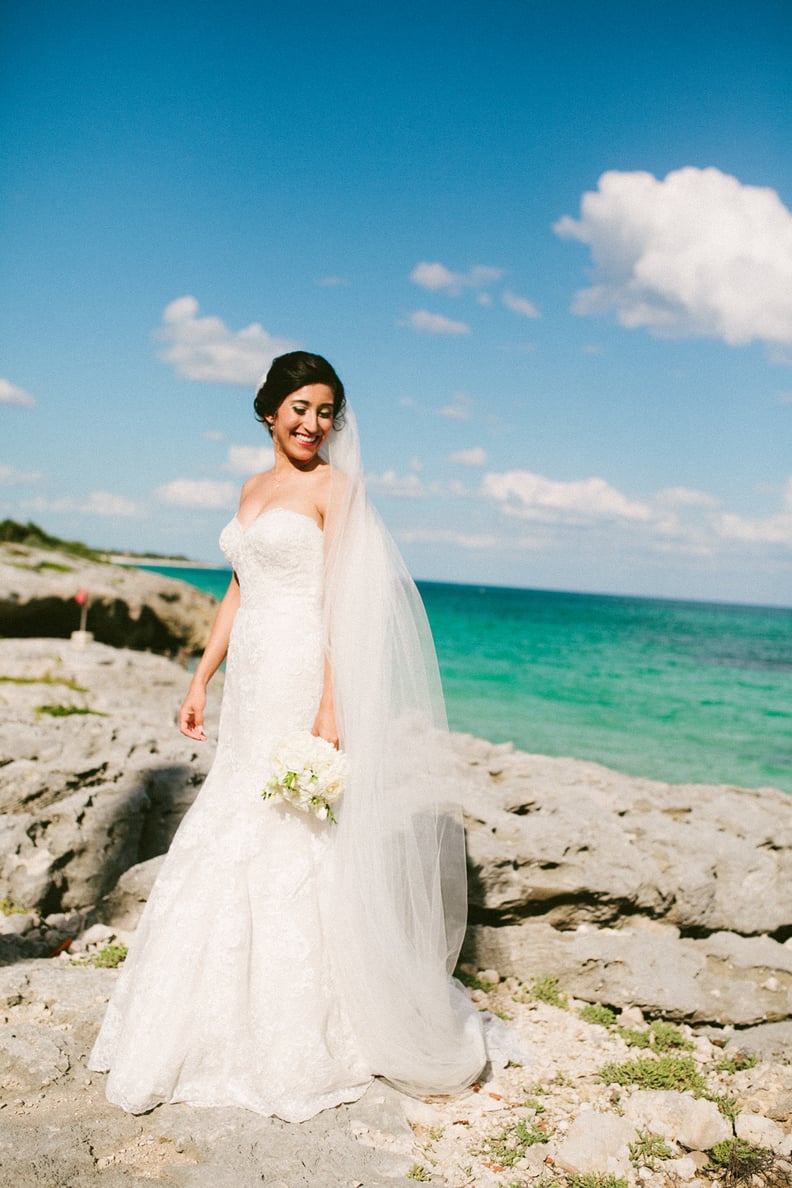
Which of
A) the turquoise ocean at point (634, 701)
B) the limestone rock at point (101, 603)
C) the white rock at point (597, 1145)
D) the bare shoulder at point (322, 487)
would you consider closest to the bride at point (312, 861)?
the bare shoulder at point (322, 487)

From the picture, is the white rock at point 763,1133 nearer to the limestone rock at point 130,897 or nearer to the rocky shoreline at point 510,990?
the rocky shoreline at point 510,990

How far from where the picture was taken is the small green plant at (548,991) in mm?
4977

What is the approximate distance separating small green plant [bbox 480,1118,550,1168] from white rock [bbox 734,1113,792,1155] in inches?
32.2

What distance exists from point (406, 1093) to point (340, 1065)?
0.35m

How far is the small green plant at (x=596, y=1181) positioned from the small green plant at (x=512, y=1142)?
250 mm

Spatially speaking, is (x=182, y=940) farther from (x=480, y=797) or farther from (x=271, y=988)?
(x=480, y=797)

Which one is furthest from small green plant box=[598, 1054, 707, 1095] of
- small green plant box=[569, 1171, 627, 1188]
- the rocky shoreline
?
small green plant box=[569, 1171, 627, 1188]

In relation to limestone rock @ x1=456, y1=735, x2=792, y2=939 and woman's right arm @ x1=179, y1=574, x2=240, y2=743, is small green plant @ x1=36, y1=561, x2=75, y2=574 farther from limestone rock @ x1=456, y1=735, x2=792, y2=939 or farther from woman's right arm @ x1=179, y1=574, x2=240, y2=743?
woman's right arm @ x1=179, y1=574, x2=240, y2=743

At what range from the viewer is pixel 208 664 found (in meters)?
4.44

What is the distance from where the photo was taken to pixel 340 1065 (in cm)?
365

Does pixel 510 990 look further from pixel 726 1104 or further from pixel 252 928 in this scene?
pixel 252 928

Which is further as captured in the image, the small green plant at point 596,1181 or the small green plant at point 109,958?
the small green plant at point 109,958

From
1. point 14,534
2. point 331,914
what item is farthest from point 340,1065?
point 14,534

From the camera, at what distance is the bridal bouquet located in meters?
3.61
